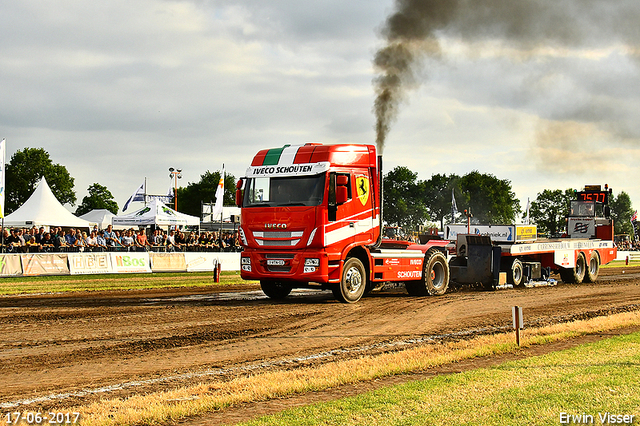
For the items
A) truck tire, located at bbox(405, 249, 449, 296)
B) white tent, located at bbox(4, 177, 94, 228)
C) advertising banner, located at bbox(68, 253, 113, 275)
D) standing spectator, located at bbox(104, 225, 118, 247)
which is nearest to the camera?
truck tire, located at bbox(405, 249, 449, 296)

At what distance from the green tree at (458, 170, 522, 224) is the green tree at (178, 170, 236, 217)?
1725 inches

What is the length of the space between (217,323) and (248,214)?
359 centimetres

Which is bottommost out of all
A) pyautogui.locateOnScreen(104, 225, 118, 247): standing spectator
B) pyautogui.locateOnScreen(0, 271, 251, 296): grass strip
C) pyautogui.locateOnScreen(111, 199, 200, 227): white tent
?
pyautogui.locateOnScreen(0, 271, 251, 296): grass strip

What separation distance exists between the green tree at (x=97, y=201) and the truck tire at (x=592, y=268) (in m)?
99.2

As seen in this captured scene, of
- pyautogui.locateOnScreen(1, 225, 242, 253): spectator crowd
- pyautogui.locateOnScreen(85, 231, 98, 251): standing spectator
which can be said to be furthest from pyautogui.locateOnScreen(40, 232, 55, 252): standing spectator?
pyautogui.locateOnScreen(85, 231, 98, 251): standing spectator

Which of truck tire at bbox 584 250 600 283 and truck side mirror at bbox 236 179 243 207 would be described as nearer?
truck side mirror at bbox 236 179 243 207

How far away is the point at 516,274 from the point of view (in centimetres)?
1991

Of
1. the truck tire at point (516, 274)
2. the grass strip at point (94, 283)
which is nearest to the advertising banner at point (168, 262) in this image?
the grass strip at point (94, 283)

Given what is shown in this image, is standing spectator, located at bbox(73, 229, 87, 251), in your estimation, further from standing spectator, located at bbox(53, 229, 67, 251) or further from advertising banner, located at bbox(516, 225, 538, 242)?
advertising banner, located at bbox(516, 225, 538, 242)

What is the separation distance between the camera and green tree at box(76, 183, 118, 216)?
362ft

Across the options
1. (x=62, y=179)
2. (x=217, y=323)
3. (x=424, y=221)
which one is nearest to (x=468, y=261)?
(x=217, y=323)

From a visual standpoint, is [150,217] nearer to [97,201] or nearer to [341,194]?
[341,194]

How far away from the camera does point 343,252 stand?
45.9 ft

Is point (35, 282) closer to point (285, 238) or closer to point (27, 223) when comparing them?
point (285, 238)
